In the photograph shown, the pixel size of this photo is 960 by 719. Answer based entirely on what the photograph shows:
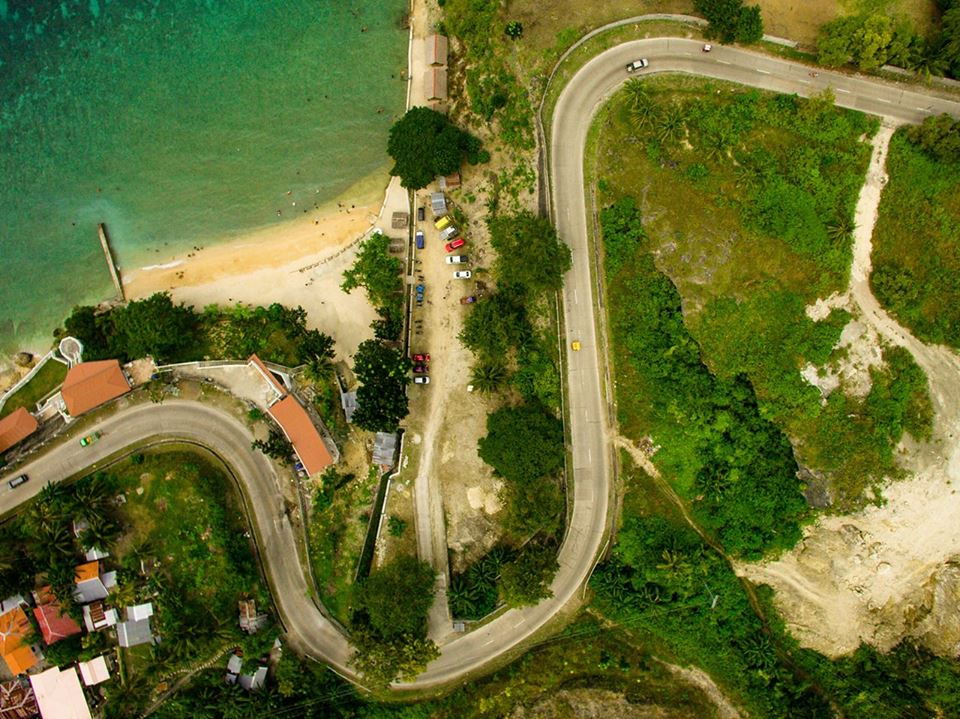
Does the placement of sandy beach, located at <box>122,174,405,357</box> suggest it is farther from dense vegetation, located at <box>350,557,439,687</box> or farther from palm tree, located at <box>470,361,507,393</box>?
dense vegetation, located at <box>350,557,439,687</box>

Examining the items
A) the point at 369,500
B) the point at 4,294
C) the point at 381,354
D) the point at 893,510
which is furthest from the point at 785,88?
the point at 4,294

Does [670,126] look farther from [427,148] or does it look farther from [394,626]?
[394,626]

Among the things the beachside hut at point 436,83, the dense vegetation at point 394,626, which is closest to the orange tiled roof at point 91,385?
the dense vegetation at point 394,626

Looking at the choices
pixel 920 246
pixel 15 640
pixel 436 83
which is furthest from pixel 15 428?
pixel 920 246

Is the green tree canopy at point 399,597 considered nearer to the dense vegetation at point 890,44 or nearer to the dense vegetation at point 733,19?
the dense vegetation at point 733,19

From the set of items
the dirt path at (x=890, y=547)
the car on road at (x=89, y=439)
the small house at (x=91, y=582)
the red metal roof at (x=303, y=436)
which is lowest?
the dirt path at (x=890, y=547)

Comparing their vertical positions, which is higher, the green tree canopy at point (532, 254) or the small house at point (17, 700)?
the green tree canopy at point (532, 254)

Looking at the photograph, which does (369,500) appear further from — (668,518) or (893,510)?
(893,510)
